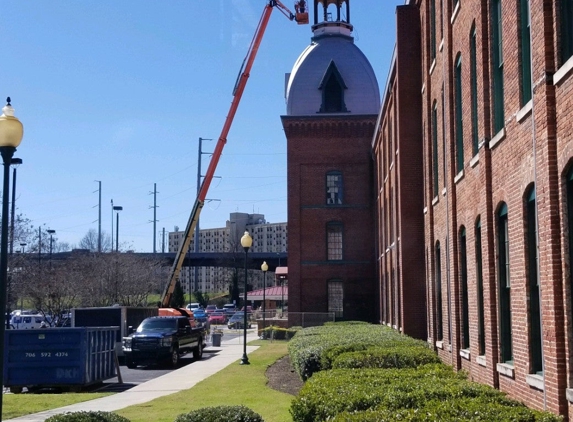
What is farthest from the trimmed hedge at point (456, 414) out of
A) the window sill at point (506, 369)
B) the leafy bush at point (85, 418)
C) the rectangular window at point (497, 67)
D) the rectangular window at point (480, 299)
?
the rectangular window at point (480, 299)

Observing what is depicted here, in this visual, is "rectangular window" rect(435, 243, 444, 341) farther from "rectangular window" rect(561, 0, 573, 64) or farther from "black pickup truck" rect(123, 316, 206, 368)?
"black pickup truck" rect(123, 316, 206, 368)

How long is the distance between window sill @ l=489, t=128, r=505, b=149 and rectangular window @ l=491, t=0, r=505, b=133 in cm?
23

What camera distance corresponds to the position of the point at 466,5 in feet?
48.3

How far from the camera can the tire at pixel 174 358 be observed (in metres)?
30.1

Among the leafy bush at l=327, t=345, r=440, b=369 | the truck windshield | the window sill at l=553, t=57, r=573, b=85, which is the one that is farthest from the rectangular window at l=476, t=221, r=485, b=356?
the truck windshield

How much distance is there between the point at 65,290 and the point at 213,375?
29825mm

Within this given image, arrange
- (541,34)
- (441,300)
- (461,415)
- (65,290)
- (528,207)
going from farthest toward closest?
1. (65,290)
2. (441,300)
3. (528,207)
4. (541,34)
5. (461,415)

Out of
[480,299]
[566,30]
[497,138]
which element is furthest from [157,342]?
[566,30]

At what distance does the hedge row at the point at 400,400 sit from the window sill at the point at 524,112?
3.61m

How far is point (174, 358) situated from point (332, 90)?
21.7 metres

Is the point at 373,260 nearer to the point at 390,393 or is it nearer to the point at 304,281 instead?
the point at 304,281

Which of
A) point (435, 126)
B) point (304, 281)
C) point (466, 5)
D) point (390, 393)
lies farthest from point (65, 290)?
point (390, 393)

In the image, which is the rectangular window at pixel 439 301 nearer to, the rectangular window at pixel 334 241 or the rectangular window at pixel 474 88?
the rectangular window at pixel 474 88

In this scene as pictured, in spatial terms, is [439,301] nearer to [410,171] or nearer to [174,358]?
[410,171]
